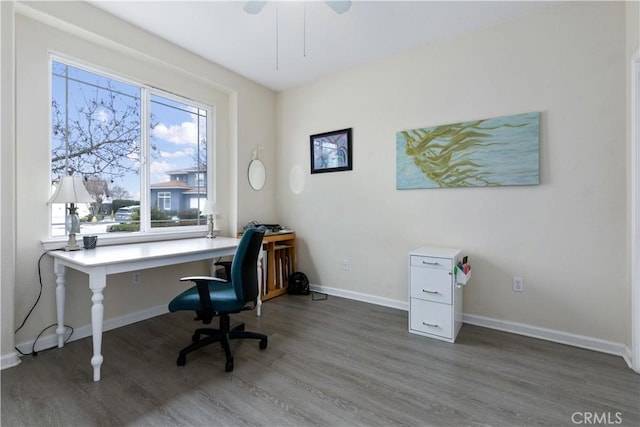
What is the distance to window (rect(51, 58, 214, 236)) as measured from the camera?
2.44m

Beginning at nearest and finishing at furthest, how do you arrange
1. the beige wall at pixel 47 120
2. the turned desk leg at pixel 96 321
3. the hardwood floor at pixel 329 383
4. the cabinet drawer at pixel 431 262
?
the hardwood floor at pixel 329 383 < the turned desk leg at pixel 96 321 < the beige wall at pixel 47 120 < the cabinet drawer at pixel 431 262

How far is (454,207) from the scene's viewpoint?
281 centimetres

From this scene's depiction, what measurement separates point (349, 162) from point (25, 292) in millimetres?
3144

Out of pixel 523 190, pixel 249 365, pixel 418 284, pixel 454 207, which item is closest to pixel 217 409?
pixel 249 365

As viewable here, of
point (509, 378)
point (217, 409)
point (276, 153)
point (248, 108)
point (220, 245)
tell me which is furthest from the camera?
point (276, 153)

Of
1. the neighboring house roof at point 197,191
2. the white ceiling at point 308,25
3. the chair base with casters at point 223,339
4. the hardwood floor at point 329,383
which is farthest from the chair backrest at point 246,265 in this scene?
the white ceiling at point 308,25

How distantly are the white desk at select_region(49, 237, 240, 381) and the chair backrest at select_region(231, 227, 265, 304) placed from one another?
0.56 metres

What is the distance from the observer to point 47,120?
2.28 meters

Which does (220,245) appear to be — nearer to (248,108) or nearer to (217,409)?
(217,409)

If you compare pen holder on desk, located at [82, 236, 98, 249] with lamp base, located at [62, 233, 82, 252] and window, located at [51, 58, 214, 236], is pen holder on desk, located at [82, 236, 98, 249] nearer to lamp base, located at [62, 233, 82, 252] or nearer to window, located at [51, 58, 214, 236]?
lamp base, located at [62, 233, 82, 252]

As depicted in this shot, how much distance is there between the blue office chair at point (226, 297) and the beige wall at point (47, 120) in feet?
3.46

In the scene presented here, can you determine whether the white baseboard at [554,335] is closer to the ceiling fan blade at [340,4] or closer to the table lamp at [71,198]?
the ceiling fan blade at [340,4]

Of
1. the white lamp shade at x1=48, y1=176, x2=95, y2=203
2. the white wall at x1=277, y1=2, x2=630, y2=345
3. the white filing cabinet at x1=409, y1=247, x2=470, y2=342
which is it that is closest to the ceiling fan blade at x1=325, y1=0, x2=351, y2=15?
the white wall at x1=277, y1=2, x2=630, y2=345

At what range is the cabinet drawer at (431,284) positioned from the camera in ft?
7.80
